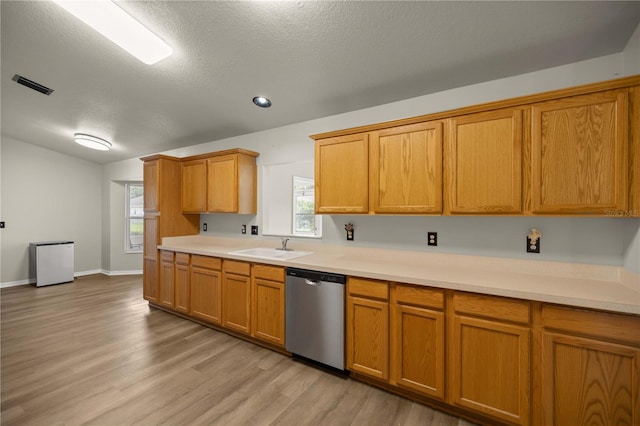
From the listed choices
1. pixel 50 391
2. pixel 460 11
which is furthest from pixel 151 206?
pixel 460 11

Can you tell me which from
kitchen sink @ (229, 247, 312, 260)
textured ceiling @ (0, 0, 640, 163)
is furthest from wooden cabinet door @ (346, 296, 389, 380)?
textured ceiling @ (0, 0, 640, 163)

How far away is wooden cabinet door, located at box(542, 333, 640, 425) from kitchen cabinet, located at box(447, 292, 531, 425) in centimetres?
10

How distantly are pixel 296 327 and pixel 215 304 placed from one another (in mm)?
1171

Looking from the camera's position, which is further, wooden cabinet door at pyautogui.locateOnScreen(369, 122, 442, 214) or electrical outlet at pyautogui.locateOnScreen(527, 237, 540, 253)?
wooden cabinet door at pyautogui.locateOnScreen(369, 122, 442, 214)

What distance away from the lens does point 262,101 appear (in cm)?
285

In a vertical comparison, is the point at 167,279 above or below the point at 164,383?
above

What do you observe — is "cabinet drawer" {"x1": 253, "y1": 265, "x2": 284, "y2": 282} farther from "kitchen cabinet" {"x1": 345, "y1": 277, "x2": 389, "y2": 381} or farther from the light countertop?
"kitchen cabinet" {"x1": 345, "y1": 277, "x2": 389, "y2": 381}

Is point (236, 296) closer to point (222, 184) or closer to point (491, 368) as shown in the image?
point (222, 184)

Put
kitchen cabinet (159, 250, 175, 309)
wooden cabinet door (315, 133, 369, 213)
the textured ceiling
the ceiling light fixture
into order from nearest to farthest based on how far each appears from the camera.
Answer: the textured ceiling
wooden cabinet door (315, 133, 369, 213)
kitchen cabinet (159, 250, 175, 309)
the ceiling light fixture

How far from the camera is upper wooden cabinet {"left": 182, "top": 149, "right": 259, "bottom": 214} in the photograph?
11.1ft

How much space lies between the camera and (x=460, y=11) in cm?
162

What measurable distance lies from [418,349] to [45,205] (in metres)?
7.00

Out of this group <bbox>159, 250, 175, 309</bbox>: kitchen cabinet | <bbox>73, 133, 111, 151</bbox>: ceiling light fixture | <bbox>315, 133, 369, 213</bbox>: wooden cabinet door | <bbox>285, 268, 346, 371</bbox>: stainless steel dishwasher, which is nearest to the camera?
<bbox>285, 268, 346, 371</bbox>: stainless steel dishwasher

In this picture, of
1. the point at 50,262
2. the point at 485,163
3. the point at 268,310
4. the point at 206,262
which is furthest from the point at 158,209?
the point at 485,163
